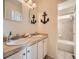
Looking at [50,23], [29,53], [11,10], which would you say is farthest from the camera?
[50,23]

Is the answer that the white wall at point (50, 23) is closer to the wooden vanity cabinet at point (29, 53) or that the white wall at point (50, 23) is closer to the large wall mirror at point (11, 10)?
the wooden vanity cabinet at point (29, 53)

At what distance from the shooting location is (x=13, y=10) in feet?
9.18

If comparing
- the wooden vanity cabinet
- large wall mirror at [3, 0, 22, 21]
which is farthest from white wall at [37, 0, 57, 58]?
large wall mirror at [3, 0, 22, 21]

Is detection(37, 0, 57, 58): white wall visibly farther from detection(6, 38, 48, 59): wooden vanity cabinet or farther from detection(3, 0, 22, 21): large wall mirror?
detection(3, 0, 22, 21): large wall mirror

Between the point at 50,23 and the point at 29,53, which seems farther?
the point at 50,23

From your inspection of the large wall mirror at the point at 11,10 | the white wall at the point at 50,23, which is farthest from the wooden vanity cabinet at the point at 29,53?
the white wall at the point at 50,23

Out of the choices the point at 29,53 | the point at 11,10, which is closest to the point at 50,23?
the point at 11,10

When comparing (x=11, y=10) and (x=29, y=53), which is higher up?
(x=11, y=10)

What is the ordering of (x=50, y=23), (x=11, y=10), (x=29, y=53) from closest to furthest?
(x=29, y=53), (x=11, y=10), (x=50, y=23)

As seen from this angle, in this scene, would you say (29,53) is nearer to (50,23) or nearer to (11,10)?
(11,10)

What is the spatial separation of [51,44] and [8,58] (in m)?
3.55

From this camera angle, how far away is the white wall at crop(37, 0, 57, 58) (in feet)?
15.2

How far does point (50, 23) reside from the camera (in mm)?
4793

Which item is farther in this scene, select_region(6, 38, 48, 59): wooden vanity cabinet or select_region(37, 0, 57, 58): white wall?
select_region(37, 0, 57, 58): white wall
